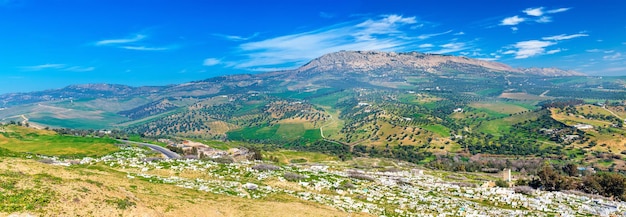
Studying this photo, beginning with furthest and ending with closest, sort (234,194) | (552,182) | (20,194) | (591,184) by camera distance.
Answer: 1. (591,184)
2. (552,182)
3. (234,194)
4. (20,194)

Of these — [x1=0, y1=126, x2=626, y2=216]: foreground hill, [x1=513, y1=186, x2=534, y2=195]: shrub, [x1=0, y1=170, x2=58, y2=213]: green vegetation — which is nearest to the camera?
[x1=0, y1=170, x2=58, y2=213]: green vegetation

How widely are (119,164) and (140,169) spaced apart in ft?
20.0

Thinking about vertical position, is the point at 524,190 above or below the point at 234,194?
below

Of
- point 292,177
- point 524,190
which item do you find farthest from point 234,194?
point 524,190

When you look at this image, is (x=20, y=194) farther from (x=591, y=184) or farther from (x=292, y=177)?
(x=591, y=184)

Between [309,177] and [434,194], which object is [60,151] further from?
[434,194]

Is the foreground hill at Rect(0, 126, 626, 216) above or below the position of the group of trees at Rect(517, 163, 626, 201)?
above

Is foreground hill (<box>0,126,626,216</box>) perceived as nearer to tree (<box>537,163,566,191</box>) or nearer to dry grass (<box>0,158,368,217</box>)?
dry grass (<box>0,158,368,217</box>)

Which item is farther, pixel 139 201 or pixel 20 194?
pixel 139 201

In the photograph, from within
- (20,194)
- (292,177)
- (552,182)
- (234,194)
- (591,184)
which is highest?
(20,194)

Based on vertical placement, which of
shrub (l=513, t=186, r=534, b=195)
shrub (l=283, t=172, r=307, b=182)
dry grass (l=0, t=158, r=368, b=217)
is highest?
dry grass (l=0, t=158, r=368, b=217)

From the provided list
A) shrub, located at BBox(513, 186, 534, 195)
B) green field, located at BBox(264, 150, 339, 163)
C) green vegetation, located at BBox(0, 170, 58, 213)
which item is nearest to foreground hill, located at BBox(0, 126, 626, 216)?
green vegetation, located at BBox(0, 170, 58, 213)

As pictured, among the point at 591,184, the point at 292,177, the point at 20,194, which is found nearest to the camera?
the point at 20,194

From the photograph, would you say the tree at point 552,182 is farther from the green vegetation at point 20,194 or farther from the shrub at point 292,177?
the green vegetation at point 20,194
